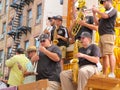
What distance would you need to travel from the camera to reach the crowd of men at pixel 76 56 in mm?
7008

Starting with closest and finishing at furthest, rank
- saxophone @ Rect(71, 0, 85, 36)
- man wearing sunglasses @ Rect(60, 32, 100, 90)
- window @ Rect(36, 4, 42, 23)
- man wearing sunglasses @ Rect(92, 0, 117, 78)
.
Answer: man wearing sunglasses @ Rect(60, 32, 100, 90) < man wearing sunglasses @ Rect(92, 0, 117, 78) < saxophone @ Rect(71, 0, 85, 36) < window @ Rect(36, 4, 42, 23)

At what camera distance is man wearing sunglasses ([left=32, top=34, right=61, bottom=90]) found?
723cm

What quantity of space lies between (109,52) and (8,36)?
30.3m

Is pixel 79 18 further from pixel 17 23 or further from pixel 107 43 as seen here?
pixel 17 23

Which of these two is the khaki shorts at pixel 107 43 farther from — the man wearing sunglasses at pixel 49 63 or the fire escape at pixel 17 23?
the fire escape at pixel 17 23

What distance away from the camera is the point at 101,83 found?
6.86 meters

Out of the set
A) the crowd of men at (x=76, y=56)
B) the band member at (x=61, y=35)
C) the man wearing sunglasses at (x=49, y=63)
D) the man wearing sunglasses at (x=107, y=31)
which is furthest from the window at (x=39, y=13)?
the man wearing sunglasses at (x=49, y=63)

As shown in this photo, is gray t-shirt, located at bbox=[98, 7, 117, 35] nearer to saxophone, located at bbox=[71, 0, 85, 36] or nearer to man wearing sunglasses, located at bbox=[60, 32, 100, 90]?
man wearing sunglasses, located at bbox=[60, 32, 100, 90]

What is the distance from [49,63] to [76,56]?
1.90 ft

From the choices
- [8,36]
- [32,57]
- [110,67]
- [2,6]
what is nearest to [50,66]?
[32,57]

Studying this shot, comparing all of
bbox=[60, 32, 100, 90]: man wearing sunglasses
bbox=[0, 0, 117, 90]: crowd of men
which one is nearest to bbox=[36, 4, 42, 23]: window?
bbox=[0, 0, 117, 90]: crowd of men

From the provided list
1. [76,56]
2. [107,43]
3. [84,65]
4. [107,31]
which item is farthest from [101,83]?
[107,31]

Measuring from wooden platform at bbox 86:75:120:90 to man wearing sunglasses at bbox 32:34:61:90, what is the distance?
27.4 inches

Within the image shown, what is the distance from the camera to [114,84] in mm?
6875
